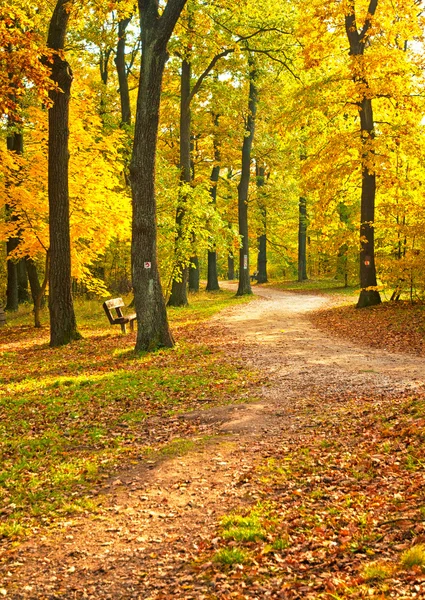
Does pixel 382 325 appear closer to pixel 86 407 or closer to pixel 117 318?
pixel 117 318

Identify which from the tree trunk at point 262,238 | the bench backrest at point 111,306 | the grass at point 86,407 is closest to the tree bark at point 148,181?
the grass at point 86,407

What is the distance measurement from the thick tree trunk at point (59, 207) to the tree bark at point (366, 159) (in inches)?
321

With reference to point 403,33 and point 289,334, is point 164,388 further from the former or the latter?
point 403,33

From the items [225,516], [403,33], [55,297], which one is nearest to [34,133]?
[55,297]

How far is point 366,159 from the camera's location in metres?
16.0

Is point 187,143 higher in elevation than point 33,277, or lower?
higher

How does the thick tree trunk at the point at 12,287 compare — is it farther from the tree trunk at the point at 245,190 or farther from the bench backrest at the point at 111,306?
the tree trunk at the point at 245,190

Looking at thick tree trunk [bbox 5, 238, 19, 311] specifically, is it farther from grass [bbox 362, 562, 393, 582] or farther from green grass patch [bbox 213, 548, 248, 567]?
grass [bbox 362, 562, 393, 582]

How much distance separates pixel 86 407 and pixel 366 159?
11.7 m

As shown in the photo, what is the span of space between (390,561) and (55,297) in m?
11.6

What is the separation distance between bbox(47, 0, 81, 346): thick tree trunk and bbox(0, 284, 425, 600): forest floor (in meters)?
7.13

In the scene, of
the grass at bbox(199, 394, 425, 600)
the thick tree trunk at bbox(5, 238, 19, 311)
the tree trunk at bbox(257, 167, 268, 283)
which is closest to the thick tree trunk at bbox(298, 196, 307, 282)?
the tree trunk at bbox(257, 167, 268, 283)

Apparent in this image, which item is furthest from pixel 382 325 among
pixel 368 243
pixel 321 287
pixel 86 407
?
pixel 321 287

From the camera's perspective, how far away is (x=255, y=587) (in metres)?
3.49
